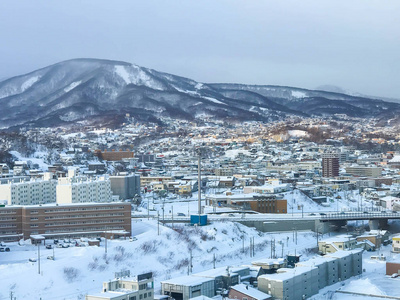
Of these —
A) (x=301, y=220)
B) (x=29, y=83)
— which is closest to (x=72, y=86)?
(x=29, y=83)

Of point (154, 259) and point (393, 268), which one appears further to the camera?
point (154, 259)

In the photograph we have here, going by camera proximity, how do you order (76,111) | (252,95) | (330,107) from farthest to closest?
(252,95)
(330,107)
(76,111)

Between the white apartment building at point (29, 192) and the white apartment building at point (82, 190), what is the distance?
2.20 ft

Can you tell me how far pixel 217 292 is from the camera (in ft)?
61.6

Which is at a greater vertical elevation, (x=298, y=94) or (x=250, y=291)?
(x=298, y=94)

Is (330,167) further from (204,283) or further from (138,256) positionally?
(204,283)

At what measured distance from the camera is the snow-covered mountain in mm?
125250

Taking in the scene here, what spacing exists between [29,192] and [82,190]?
7.45ft

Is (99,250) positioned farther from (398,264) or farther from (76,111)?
(76,111)

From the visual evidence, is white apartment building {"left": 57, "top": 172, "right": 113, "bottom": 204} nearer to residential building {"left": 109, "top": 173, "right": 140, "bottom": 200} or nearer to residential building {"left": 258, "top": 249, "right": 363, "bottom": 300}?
residential building {"left": 109, "top": 173, "right": 140, "bottom": 200}

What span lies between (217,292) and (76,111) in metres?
108

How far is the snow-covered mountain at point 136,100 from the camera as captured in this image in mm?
125250

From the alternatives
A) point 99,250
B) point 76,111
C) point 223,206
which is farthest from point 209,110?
point 99,250

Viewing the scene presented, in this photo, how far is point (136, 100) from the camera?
452ft
